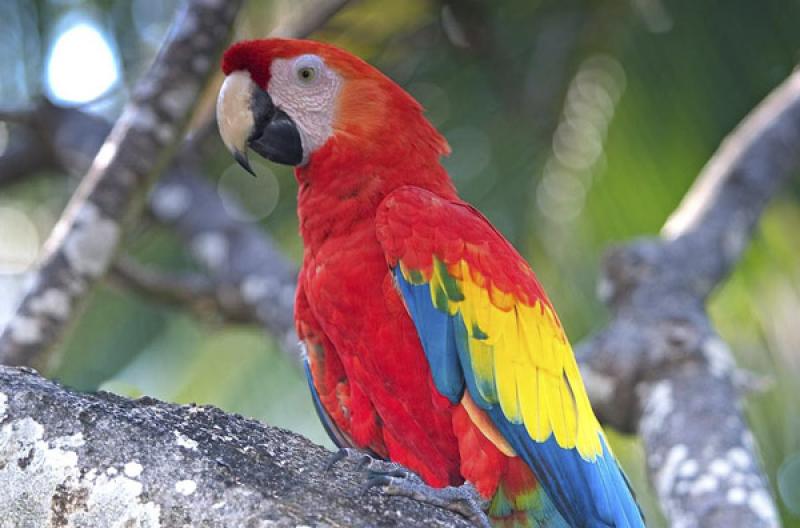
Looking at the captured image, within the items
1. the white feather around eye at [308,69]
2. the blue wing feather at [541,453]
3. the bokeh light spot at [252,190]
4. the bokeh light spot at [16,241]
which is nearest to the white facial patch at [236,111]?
the white feather around eye at [308,69]

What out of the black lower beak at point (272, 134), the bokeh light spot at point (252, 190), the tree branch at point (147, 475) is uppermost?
the bokeh light spot at point (252, 190)

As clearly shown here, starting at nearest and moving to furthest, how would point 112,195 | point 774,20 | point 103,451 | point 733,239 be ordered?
point 103,451, point 112,195, point 733,239, point 774,20

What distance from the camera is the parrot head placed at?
99.3 inches

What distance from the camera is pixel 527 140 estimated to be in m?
5.16

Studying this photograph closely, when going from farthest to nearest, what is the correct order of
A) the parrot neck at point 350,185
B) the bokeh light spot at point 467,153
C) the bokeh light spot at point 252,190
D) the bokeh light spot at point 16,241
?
the bokeh light spot at point 16,241, the bokeh light spot at point 252,190, the bokeh light spot at point 467,153, the parrot neck at point 350,185

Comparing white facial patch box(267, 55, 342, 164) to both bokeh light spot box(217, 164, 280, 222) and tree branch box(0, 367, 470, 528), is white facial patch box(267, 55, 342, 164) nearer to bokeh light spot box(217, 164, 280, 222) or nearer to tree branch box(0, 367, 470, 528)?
tree branch box(0, 367, 470, 528)

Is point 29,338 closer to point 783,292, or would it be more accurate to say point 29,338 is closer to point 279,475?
point 279,475

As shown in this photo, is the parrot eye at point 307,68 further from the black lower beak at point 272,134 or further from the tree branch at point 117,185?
the tree branch at point 117,185

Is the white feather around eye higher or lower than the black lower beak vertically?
higher

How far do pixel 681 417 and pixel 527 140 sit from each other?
2.54m

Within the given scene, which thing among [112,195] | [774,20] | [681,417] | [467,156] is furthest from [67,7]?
[681,417]

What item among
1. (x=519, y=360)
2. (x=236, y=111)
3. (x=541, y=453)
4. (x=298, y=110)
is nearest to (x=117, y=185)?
(x=236, y=111)

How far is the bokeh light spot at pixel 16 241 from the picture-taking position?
5969mm

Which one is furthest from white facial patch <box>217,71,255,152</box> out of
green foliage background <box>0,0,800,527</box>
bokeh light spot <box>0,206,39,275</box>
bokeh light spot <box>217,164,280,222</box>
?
bokeh light spot <box>0,206,39,275</box>
